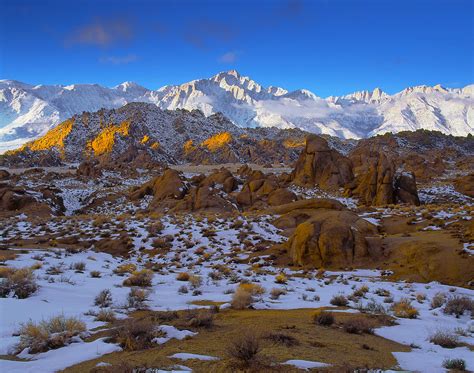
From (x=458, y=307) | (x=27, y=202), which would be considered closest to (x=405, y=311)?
(x=458, y=307)

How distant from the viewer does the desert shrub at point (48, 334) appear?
5425 mm

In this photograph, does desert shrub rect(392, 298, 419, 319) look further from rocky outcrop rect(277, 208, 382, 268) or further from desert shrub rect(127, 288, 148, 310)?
rocky outcrop rect(277, 208, 382, 268)

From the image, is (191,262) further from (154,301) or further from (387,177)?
(387,177)

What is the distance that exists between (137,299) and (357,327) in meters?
4.73

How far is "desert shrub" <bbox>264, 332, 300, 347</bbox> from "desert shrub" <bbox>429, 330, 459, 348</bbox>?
7.95 ft

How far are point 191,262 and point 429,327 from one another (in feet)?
39.6

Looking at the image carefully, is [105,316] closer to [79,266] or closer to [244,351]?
[244,351]

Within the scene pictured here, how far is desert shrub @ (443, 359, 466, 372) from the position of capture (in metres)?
5.09

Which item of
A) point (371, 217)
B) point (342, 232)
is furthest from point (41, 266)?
point (371, 217)

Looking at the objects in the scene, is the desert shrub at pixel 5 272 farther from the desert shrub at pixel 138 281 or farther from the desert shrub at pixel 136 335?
the desert shrub at pixel 136 335

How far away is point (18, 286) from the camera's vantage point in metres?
8.34

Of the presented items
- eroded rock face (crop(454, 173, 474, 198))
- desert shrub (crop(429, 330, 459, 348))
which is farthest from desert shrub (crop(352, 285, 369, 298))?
eroded rock face (crop(454, 173, 474, 198))

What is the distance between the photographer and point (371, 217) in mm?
26484

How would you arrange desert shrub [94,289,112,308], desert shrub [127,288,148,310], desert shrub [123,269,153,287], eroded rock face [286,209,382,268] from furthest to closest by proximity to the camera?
eroded rock face [286,209,382,268] → desert shrub [123,269,153,287] → desert shrub [127,288,148,310] → desert shrub [94,289,112,308]
